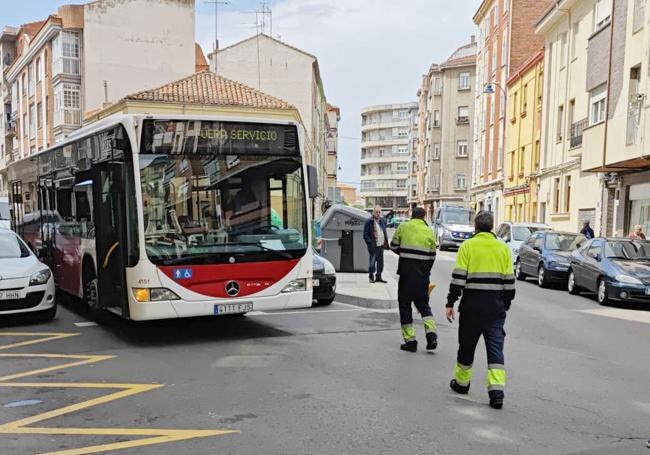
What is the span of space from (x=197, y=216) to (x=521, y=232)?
16.7 metres

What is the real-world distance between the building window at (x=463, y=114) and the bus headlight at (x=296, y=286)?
57.9 meters

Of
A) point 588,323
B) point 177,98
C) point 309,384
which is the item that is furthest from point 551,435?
point 177,98

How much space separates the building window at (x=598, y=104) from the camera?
2270cm

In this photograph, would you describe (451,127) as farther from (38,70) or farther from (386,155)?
(386,155)

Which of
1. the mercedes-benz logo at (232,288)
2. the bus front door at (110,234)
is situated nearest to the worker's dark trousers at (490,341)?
the mercedes-benz logo at (232,288)

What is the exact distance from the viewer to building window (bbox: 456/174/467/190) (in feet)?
211

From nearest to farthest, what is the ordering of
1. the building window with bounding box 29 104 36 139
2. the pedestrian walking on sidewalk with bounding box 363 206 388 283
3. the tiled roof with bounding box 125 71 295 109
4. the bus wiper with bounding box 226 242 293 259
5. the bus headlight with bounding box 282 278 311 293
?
the bus wiper with bounding box 226 242 293 259 < the bus headlight with bounding box 282 278 311 293 < the pedestrian walking on sidewalk with bounding box 363 206 388 283 < the tiled roof with bounding box 125 71 295 109 < the building window with bounding box 29 104 36 139

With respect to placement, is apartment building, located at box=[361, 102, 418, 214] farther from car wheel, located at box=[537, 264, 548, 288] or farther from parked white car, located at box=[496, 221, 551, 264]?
car wheel, located at box=[537, 264, 548, 288]

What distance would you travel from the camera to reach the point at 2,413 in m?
5.40

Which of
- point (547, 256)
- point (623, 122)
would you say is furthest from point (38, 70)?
point (547, 256)

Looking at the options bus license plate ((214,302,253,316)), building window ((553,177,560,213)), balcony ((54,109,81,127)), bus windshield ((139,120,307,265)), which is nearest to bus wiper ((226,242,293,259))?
bus windshield ((139,120,307,265))

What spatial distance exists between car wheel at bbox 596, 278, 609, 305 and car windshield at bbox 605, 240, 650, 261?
76 centimetres

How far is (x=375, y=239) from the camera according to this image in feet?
48.8

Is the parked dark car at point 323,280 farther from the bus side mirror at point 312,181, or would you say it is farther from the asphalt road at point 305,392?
the bus side mirror at point 312,181
